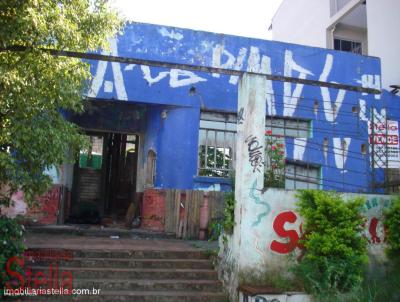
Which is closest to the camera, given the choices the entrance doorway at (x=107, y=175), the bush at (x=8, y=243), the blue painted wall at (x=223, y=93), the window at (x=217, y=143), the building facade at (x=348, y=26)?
the bush at (x=8, y=243)

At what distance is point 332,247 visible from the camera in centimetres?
598

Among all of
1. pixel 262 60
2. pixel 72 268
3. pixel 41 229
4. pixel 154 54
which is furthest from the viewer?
pixel 262 60

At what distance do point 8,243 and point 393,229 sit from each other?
20.3 ft

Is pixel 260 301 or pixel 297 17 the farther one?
pixel 297 17

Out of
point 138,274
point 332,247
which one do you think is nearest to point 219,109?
point 138,274

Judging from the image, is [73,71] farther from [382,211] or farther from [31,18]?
[382,211]

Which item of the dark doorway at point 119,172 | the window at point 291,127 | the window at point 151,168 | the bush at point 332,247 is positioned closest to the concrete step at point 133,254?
the bush at point 332,247

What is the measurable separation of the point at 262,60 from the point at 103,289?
9.23 metres

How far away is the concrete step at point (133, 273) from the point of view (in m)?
6.87

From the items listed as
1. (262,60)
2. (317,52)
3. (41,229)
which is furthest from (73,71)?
(317,52)

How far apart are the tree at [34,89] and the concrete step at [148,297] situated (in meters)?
1.72

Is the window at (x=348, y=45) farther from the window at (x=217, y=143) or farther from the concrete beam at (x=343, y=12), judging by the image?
the window at (x=217, y=143)

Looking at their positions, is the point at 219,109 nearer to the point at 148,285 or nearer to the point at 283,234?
the point at 283,234

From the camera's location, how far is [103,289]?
658cm
